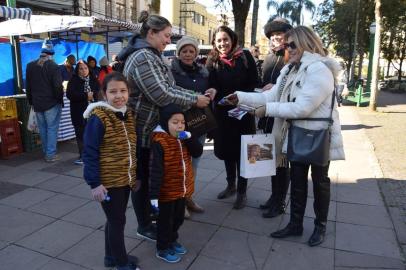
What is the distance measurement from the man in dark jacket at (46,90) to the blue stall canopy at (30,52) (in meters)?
2.94

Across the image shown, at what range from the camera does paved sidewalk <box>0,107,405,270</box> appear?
3.13 metres

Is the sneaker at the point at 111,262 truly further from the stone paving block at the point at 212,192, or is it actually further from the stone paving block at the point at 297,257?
the stone paving block at the point at 212,192

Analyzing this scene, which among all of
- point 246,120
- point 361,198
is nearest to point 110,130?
point 246,120

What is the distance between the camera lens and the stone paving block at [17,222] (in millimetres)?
3578

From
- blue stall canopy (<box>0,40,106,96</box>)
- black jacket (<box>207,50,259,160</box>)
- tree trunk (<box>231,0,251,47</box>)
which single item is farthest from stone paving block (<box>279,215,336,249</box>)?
blue stall canopy (<box>0,40,106,96</box>)

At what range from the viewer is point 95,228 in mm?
3725

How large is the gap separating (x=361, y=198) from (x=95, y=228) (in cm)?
321

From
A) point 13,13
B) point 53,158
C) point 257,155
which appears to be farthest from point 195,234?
point 13,13

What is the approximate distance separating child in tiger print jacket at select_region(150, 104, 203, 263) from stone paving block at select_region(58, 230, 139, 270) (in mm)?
462

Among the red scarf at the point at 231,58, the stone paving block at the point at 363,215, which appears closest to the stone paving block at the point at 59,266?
the red scarf at the point at 231,58

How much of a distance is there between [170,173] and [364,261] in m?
1.82

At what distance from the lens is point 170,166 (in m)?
2.88

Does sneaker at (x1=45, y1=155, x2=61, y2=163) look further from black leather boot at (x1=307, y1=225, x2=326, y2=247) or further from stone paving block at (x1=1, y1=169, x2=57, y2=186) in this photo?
black leather boot at (x1=307, y1=225, x2=326, y2=247)

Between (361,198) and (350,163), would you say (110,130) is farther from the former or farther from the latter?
(350,163)
